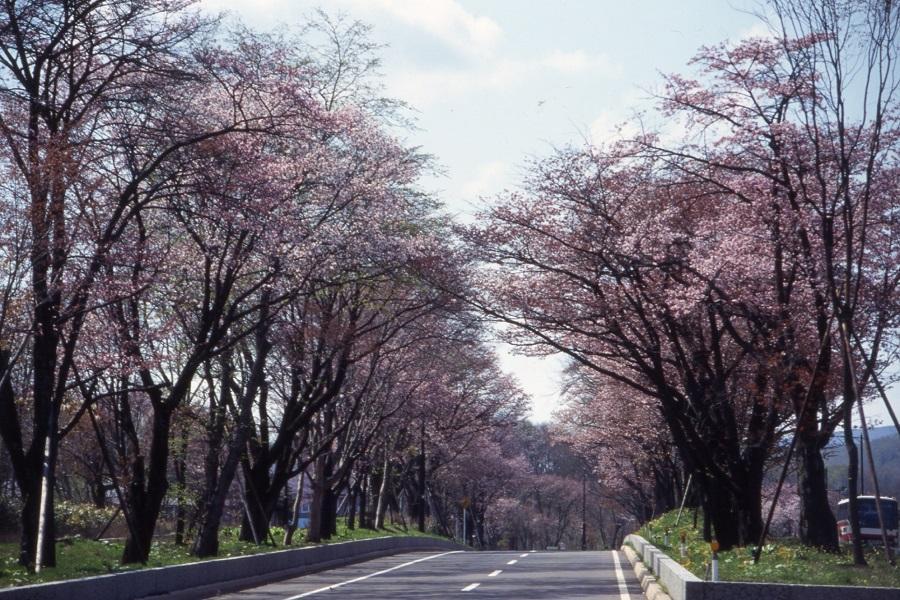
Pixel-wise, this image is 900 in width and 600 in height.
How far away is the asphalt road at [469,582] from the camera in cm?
1797

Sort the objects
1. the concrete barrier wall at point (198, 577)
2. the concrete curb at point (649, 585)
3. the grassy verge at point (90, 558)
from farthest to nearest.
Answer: the concrete curb at point (649, 585)
the grassy verge at point (90, 558)
the concrete barrier wall at point (198, 577)

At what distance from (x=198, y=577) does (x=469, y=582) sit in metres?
5.35

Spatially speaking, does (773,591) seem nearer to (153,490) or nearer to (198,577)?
(198,577)

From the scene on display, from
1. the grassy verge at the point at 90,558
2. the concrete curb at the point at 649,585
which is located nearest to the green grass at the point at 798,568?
the concrete curb at the point at 649,585

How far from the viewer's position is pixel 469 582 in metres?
20.8

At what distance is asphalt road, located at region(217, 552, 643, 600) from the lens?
18.0 m

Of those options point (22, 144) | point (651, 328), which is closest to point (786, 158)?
point (651, 328)

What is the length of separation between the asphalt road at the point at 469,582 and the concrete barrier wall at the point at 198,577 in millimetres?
530

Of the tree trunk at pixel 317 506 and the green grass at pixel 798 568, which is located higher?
the tree trunk at pixel 317 506

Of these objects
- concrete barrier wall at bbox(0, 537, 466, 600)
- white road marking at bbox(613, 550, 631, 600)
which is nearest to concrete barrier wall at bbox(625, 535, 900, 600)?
white road marking at bbox(613, 550, 631, 600)

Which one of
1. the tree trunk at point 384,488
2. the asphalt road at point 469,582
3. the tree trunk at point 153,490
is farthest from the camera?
the tree trunk at point 384,488

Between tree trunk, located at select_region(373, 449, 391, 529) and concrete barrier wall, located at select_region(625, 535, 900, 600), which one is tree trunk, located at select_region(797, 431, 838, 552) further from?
tree trunk, located at select_region(373, 449, 391, 529)

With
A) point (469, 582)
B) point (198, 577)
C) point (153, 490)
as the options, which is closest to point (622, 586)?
point (469, 582)

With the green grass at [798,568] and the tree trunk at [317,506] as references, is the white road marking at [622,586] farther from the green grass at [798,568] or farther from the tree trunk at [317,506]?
the tree trunk at [317,506]
